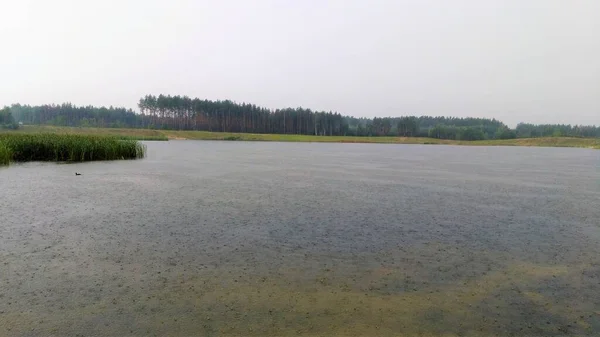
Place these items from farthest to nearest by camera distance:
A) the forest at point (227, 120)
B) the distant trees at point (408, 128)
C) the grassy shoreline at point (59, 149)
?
the distant trees at point (408, 128) < the forest at point (227, 120) < the grassy shoreline at point (59, 149)

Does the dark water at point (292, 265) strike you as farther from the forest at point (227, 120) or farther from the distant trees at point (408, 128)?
the distant trees at point (408, 128)

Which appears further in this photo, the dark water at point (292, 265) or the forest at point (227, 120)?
the forest at point (227, 120)

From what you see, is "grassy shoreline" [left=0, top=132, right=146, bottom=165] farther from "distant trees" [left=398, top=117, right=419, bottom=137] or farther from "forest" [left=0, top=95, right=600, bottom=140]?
"distant trees" [left=398, top=117, right=419, bottom=137]

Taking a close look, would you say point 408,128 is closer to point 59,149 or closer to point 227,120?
point 227,120

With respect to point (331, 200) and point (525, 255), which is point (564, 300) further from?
point (331, 200)

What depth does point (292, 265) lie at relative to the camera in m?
7.57

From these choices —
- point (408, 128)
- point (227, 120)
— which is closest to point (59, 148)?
point (227, 120)

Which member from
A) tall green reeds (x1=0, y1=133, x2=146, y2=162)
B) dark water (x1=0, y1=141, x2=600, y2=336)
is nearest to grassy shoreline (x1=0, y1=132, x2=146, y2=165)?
tall green reeds (x1=0, y1=133, x2=146, y2=162)

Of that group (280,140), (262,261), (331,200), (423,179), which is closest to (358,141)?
(280,140)

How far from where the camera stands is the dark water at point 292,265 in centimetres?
535

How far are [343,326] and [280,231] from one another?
510 centimetres

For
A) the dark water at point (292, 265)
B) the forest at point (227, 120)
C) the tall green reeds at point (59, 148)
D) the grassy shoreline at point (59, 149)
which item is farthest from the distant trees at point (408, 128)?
the dark water at point (292, 265)

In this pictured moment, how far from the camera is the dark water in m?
5.35

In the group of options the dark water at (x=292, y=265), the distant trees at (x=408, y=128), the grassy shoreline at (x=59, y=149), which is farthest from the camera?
the distant trees at (x=408, y=128)
